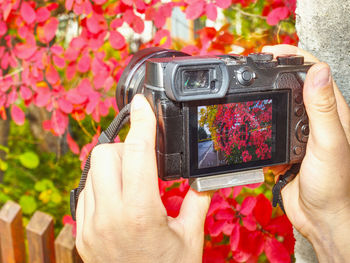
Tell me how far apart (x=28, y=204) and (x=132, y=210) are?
2.02m

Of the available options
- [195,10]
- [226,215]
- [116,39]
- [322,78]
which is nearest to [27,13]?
[116,39]

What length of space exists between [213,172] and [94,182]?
0.27 m

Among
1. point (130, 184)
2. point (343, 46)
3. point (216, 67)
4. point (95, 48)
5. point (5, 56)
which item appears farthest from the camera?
point (5, 56)

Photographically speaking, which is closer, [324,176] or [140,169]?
[140,169]

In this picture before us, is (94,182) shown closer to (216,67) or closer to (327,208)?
(216,67)

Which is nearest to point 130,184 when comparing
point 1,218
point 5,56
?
point 1,218

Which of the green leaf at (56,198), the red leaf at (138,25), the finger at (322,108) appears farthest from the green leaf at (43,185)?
the finger at (322,108)

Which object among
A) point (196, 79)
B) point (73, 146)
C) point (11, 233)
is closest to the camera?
point (196, 79)

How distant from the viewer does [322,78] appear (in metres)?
0.89

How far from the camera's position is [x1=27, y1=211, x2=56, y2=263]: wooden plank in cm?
150

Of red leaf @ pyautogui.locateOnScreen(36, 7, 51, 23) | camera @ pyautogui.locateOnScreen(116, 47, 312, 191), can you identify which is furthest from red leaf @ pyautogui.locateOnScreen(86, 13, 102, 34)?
camera @ pyautogui.locateOnScreen(116, 47, 312, 191)

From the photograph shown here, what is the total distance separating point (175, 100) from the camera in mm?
864

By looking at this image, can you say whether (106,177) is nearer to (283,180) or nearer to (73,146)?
(283,180)

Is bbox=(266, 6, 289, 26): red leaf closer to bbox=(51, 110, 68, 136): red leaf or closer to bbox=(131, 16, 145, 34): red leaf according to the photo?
bbox=(131, 16, 145, 34): red leaf
